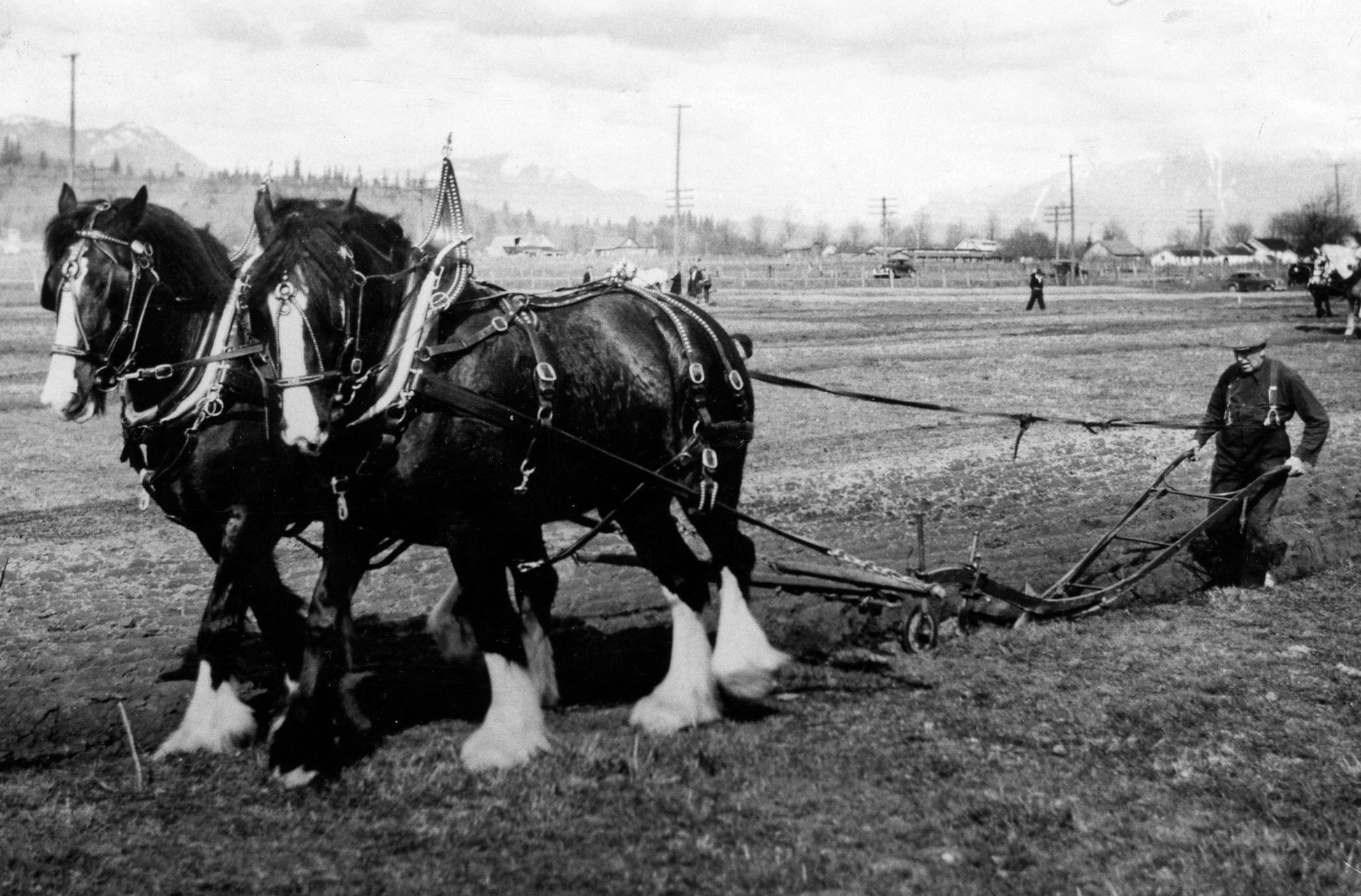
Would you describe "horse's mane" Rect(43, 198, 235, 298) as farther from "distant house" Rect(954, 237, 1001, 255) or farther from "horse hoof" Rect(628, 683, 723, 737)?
"distant house" Rect(954, 237, 1001, 255)

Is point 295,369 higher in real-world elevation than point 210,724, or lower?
higher

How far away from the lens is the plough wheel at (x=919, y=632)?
25.2 feet

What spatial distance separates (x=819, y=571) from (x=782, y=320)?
28215mm

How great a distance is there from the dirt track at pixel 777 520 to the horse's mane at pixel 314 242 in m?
2.25

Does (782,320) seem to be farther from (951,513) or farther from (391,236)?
(391,236)

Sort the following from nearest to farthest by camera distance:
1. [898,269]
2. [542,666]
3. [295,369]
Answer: [295,369]
[542,666]
[898,269]

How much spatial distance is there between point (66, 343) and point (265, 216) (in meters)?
1.11

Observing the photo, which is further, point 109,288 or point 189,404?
point 189,404

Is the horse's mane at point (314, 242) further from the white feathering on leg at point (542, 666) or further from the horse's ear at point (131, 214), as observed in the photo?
the white feathering on leg at point (542, 666)

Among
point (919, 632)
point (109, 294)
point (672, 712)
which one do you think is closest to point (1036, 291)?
point (919, 632)

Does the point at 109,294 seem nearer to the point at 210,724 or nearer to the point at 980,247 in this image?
the point at 210,724

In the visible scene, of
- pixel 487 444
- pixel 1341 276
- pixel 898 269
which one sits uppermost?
pixel 898 269

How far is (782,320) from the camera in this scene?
35.8 m

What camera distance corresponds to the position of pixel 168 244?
6.45 meters
